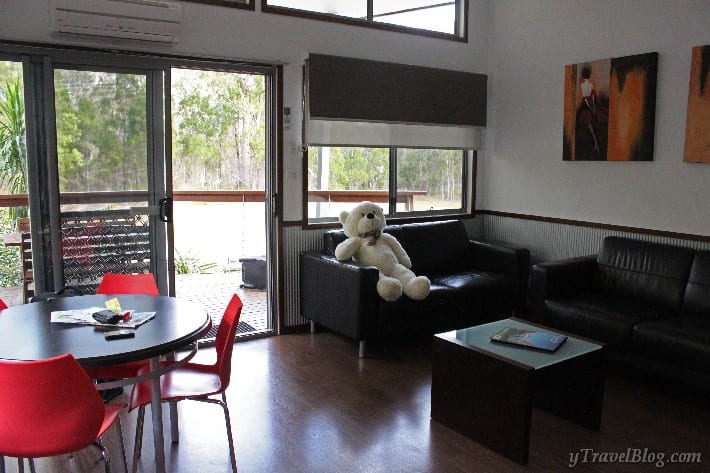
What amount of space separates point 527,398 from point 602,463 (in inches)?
19.0

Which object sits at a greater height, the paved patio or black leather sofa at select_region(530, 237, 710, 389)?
black leather sofa at select_region(530, 237, 710, 389)

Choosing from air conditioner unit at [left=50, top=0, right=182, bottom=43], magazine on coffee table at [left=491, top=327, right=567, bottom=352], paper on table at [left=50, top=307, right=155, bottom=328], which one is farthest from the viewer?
air conditioner unit at [left=50, top=0, right=182, bottom=43]

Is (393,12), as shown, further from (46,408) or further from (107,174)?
(46,408)

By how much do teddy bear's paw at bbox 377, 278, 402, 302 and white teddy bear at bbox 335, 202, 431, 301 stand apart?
84 millimetres

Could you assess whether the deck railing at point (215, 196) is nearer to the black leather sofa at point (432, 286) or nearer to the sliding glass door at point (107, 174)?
the sliding glass door at point (107, 174)

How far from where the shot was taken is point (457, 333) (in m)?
3.32

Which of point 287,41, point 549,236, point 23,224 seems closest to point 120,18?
point 287,41

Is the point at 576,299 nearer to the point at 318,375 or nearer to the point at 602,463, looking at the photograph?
the point at 602,463

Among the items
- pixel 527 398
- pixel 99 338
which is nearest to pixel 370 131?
pixel 527 398

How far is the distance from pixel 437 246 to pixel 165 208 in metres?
2.17

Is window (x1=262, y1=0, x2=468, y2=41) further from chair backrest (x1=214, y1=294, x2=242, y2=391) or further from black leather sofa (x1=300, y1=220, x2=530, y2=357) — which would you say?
chair backrest (x1=214, y1=294, x2=242, y2=391)

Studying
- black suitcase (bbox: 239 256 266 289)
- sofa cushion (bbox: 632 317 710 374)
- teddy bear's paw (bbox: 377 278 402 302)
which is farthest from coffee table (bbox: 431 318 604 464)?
black suitcase (bbox: 239 256 266 289)

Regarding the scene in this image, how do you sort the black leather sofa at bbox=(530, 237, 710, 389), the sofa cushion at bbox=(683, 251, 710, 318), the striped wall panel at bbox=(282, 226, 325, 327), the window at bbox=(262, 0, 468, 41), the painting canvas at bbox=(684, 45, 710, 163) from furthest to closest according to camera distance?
the striped wall panel at bbox=(282, 226, 325, 327)
the window at bbox=(262, 0, 468, 41)
the painting canvas at bbox=(684, 45, 710, 163)
the sofa cushion at bbox=(683, 251, 710, 318)
the black leather sofa at bbox=(530, 237, 710, 389)

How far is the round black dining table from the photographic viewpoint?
2.15 metres
